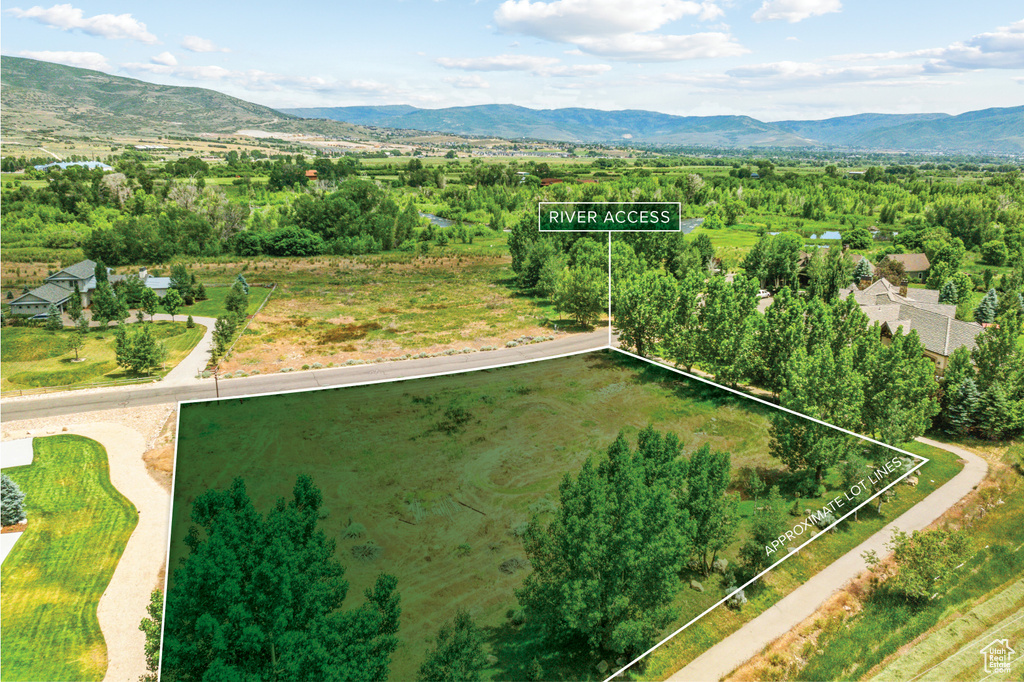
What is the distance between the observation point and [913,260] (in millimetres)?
55094

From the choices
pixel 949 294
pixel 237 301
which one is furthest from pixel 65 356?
pixel 949 294

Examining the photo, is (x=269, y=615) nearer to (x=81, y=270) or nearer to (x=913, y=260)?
(x=81, y=270)

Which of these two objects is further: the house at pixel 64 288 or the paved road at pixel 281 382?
the house at pixel 64 288

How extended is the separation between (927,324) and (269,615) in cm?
3370

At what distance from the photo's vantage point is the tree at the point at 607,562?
7.50 metres

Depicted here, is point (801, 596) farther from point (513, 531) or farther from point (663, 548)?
point (513, 531)

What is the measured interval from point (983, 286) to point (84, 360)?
70.0 m

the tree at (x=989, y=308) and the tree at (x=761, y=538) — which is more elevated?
the tree at (x=761, y=538)

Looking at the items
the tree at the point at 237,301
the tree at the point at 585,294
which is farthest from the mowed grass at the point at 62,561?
the tree at the point at 585,294

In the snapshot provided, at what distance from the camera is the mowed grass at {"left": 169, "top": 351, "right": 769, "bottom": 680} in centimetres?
738

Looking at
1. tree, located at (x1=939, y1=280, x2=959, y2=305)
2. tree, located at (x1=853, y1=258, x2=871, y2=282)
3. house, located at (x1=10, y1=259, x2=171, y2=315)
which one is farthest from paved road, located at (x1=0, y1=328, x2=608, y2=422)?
tree, located at (x1=939, y1=280, x2=959, y2=305)

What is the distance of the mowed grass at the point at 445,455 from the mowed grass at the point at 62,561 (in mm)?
9912

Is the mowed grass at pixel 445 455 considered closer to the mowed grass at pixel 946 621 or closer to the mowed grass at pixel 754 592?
the mowed grass at pixel 754 592

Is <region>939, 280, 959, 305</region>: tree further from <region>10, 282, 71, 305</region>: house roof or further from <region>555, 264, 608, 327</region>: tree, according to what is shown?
<region>10, 282, 71, 305</region>: house roof
